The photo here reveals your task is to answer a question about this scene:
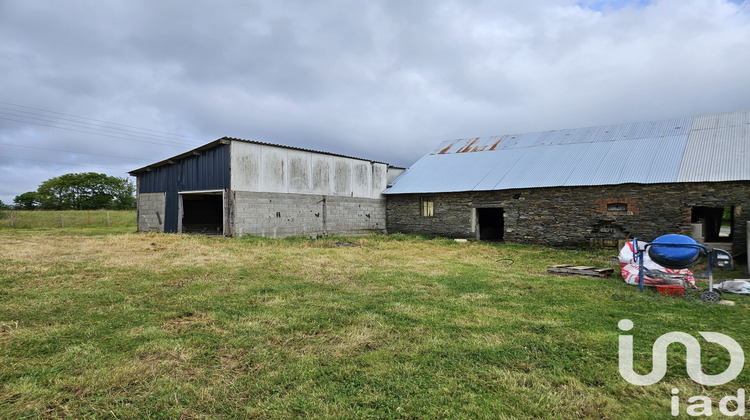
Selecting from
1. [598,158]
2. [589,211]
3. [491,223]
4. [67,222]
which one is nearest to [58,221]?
[67,222]

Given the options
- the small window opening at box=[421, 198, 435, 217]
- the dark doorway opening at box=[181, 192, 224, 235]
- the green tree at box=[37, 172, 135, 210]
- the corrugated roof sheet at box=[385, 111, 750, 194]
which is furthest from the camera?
the green tree at box=[37, 172, 135, 210]

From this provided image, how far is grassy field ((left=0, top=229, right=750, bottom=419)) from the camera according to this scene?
10.7 ft

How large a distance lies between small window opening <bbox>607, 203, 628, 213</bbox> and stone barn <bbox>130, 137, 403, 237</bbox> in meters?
12.4

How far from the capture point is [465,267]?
434 inches

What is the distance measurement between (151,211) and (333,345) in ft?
67.3

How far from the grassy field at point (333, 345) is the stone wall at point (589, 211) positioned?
30.3ft

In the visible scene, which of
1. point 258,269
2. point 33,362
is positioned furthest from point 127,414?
point 258,269

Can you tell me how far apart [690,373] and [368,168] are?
20.4 metres

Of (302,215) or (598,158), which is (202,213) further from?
(598,158)

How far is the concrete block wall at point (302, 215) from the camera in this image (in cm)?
1752

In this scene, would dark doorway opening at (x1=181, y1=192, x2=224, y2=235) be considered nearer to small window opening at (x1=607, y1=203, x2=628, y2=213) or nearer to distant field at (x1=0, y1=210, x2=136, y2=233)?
distant field at (x1=0, y1=210, x2=136, y2=233)

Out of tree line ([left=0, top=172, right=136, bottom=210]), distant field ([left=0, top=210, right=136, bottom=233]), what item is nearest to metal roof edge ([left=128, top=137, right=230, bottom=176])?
distant field ([left=0, top=210, right=136, bottom=233])

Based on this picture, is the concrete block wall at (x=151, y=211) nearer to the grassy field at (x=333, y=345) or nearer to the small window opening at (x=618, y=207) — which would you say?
the grassy field at (x=333, y=345)

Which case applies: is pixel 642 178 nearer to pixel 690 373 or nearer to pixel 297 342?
pixel 690 373
